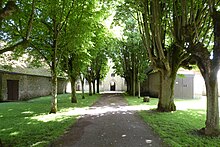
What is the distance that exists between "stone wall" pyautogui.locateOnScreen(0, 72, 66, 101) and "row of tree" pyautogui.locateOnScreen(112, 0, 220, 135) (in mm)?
14273

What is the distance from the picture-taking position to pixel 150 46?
13.5 metres

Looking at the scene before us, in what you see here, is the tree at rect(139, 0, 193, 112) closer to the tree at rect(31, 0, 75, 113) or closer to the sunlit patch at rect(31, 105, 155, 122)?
the sunlit patch at rect(31, 105, 155, 122)

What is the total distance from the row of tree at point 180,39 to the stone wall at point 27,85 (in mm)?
14273

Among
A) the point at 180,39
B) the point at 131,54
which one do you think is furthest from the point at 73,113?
the point at 131,54

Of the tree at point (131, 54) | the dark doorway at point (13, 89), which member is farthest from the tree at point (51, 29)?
the dark doorway at point (13, 89)

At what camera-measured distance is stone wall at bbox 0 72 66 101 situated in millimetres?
20922

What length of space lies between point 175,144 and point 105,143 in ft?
7.07

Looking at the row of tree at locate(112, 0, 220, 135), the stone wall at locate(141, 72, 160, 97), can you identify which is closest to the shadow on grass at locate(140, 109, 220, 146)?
the row of tree at locate(112, 0, 220, 135)

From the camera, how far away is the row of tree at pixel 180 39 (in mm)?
7352

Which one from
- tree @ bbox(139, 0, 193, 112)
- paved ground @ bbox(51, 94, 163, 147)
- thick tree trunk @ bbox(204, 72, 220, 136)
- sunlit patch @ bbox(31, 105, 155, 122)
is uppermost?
tree @ bbox(139, 0, 193, 112)

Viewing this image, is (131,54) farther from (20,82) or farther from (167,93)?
(167,93)

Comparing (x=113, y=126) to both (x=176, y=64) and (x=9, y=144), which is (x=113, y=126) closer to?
(x=9, y=144)

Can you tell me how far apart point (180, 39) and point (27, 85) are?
819 inches

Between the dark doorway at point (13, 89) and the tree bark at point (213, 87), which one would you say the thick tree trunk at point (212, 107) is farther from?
the dark doorway at point (13, 89)
